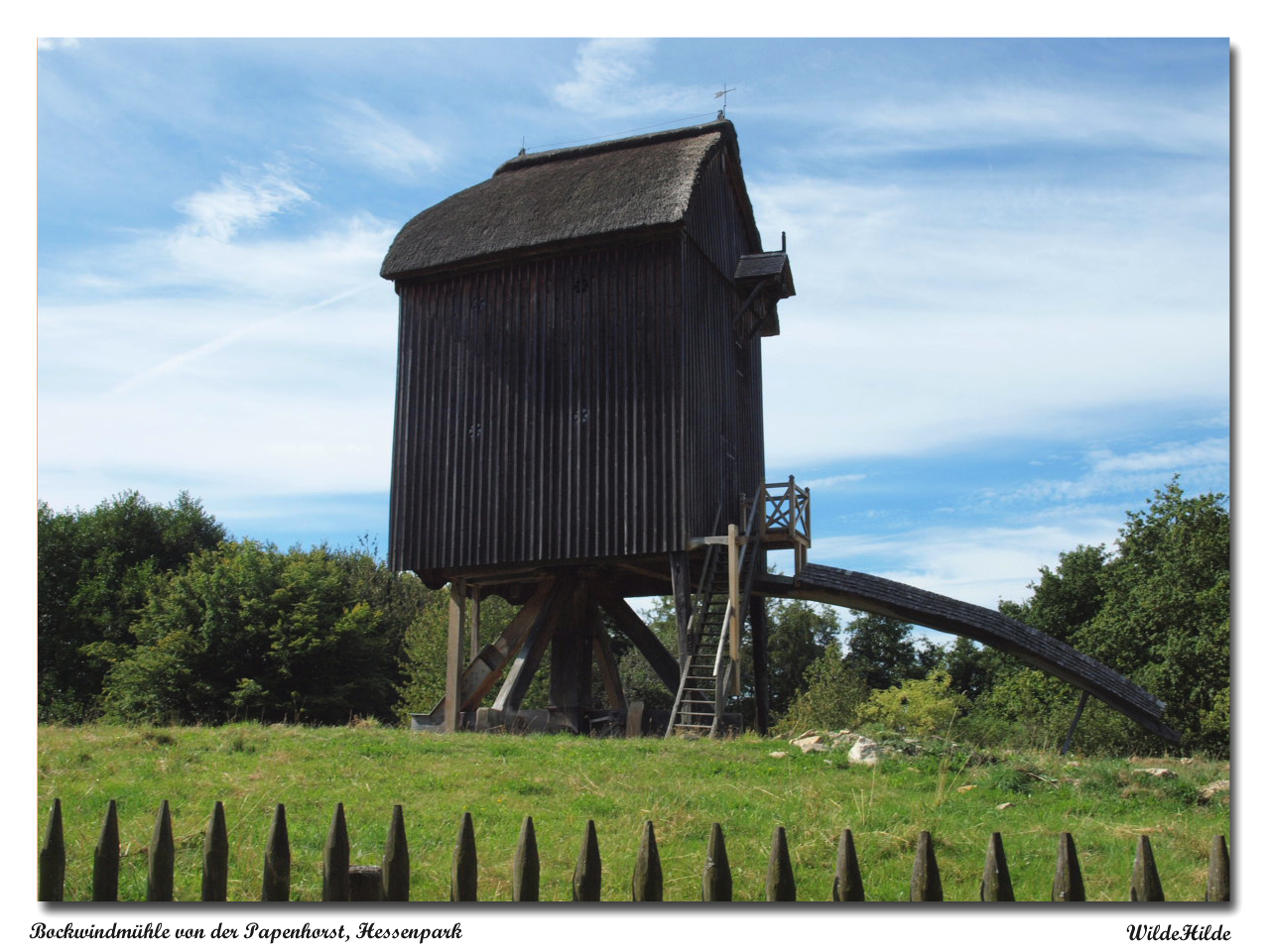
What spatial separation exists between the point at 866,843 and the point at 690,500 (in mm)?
10476

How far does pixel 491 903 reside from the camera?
602 cm

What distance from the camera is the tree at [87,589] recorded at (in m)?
30.0

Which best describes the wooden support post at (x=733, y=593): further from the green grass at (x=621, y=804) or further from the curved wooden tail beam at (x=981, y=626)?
the green grass at (x=621, y=804)

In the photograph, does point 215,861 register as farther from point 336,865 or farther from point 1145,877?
point 1145,877

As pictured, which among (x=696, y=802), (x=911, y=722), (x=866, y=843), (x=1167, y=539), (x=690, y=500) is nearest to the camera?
(x=866, y=843)

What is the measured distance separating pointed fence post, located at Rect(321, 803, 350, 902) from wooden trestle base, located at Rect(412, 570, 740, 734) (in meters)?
13.8

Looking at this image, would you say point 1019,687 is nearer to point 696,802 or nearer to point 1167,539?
point 1167,539

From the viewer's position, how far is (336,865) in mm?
5602

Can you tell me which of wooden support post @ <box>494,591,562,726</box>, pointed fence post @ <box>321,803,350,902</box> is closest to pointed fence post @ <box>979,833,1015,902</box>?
pointed fence post @ <box>321,803,350,902</box>

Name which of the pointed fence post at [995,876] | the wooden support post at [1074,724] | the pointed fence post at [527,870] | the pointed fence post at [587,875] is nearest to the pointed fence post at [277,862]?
the pointed fence post at [527,870]

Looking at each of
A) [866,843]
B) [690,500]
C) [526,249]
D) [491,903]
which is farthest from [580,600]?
[491,903]

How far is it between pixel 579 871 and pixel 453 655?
15.1 m

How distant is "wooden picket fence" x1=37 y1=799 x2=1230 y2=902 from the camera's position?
5449 mm

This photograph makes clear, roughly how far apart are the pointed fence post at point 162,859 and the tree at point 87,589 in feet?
79.4
